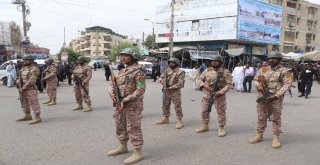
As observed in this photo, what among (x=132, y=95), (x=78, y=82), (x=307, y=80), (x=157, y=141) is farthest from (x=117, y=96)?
(x=307, y=80)

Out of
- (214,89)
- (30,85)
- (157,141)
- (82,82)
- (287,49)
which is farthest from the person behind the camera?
(287,49)

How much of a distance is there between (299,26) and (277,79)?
4743 centimetres

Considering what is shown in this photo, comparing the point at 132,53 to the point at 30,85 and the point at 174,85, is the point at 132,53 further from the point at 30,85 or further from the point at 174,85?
the point at 30,85

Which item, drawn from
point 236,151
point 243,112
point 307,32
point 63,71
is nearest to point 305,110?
point 243,112

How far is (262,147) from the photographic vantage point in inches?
222

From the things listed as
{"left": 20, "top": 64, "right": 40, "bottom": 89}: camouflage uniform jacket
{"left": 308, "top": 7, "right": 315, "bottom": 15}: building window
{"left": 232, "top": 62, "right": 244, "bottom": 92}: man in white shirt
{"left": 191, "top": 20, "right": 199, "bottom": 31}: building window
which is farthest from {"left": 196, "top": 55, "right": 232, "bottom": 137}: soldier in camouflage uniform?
{"left": 308, "top": 7, "right": 315, "bottom": 15}: building window

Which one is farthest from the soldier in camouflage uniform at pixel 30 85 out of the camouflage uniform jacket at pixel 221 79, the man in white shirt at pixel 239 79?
the man in white shirt at pixel 239 79

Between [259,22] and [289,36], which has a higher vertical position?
[259,22]

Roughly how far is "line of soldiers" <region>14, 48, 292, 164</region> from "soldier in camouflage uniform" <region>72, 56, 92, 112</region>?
1.71 m

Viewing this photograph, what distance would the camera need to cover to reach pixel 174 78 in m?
7.37

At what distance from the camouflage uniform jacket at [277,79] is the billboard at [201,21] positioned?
30823 mm

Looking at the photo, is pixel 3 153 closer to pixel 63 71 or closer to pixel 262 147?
pixel 262 147

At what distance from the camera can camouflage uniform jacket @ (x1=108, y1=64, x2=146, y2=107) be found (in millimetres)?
4801

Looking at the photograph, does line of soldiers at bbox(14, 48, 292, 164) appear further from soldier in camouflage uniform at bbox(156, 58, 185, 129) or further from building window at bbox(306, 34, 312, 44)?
building window at bbox(306, 34, 312, 44)
